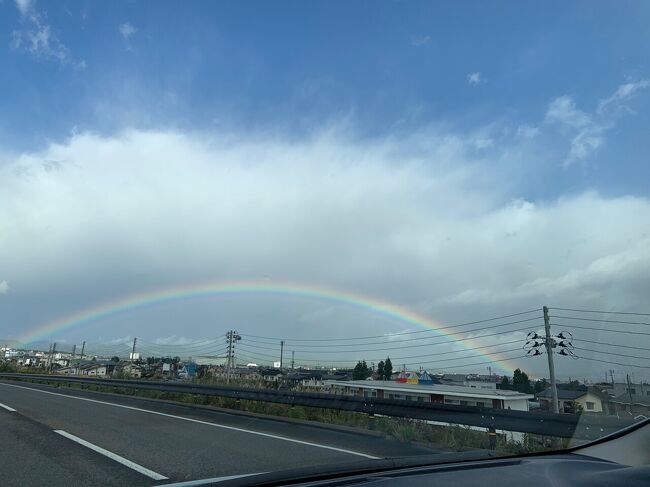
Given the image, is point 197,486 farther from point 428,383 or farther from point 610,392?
point 428,383

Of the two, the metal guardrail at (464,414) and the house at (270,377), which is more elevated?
the house at (270,377)

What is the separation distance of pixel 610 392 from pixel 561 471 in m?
3.44

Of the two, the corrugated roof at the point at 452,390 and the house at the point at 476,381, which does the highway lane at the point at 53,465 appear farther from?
the house at the point at 476,381

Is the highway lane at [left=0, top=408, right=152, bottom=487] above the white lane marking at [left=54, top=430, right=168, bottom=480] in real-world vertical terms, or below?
below

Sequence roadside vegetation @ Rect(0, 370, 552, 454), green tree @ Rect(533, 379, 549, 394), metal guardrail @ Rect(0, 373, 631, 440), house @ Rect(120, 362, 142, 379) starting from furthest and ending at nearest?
house @ Rect(120, 362, 142, 379), green tree @ Rect(533, 379, 549, 394), roadside vegetation @ Rect(0, 370, 552, 454), metal guardrail @ Rect(0, 373, 631, 440)

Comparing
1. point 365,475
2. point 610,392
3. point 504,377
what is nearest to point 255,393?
point 504,377

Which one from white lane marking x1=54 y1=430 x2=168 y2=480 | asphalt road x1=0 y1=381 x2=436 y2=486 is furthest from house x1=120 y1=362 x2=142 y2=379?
white lane marking x1=54 y1=430 x2=168 y2=480

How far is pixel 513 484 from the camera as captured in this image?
319cm

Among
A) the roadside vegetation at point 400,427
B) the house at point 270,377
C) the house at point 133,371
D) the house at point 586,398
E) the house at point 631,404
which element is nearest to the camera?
the house at point 631,404

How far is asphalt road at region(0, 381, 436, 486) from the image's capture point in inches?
255

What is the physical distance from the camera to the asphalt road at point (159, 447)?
21.2 feet

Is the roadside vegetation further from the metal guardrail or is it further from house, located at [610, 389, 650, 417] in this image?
house, located at [610, 389, 650, 417]

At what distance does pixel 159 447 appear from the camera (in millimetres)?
8391

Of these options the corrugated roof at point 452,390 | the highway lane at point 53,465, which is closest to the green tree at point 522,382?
the corrugated roof at point 452,390
